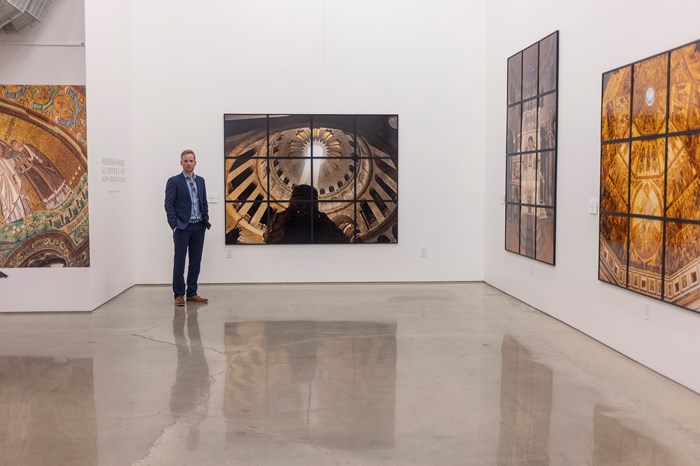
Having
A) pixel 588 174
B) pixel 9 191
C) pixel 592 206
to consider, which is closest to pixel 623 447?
pixel 592 206

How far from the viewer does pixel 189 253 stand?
9062mm

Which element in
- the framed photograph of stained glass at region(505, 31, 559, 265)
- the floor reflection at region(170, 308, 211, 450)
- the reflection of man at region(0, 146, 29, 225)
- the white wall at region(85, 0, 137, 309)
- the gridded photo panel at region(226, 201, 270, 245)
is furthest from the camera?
the gridded photo panel at region(226, 201, 270, 245)

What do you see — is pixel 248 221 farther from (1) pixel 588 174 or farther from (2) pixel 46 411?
(2) pixel 46 411

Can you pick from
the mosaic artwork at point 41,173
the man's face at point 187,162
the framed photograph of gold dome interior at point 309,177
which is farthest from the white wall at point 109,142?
the framed photograph of gold dome interior at point 309,177

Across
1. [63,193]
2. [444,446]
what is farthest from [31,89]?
[444,446]

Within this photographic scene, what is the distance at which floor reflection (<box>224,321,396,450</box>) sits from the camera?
4.58m

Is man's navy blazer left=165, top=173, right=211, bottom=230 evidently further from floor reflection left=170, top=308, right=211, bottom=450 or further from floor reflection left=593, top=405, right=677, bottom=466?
floor reflection left=593, top=405, right=677, bottom=466

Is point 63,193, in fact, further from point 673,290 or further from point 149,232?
point 673,290

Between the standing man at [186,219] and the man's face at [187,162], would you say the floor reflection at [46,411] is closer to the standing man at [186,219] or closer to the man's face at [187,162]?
the standing man at [186,219]

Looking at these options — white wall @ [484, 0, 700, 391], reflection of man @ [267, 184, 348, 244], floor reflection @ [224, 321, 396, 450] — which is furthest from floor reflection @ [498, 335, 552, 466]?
reflection of man @ [267, 184, 348, 244]

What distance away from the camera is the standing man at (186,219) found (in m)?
8.82

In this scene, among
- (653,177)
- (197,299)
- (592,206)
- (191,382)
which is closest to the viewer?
(191,382)

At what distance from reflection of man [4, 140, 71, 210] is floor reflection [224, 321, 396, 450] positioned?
2437 mm

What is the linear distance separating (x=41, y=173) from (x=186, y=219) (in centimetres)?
168
